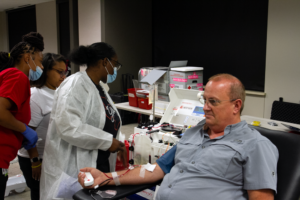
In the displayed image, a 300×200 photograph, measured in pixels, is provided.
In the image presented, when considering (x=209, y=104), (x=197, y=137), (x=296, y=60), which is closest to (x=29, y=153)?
(x=197, y=137)

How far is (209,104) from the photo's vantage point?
134 cm

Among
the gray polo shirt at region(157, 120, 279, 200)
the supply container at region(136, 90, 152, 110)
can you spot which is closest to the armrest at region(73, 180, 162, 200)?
the gray polo shirt at region(157, 120, 279, 200)

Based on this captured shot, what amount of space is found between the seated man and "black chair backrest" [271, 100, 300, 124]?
2.58 metres

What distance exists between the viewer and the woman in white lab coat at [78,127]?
4.70 feet

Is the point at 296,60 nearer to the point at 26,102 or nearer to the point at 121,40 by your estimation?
the point at 121,40

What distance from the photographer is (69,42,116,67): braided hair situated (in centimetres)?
155

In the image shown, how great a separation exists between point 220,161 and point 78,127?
76cm

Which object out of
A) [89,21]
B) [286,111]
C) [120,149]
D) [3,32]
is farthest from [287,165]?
[3,32]

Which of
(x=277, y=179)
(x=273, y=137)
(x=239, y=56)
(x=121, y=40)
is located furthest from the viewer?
(x=121, y=40)

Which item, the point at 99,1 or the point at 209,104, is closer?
the point at 209,104

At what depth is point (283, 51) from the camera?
372cm

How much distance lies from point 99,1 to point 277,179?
455cm

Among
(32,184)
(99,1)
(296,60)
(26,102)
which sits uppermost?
(99,1)

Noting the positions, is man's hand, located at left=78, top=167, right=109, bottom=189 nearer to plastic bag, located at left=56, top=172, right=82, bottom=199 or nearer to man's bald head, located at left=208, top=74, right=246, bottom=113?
plastic bag, located at left=56, top=172, right=82, bottom=199
